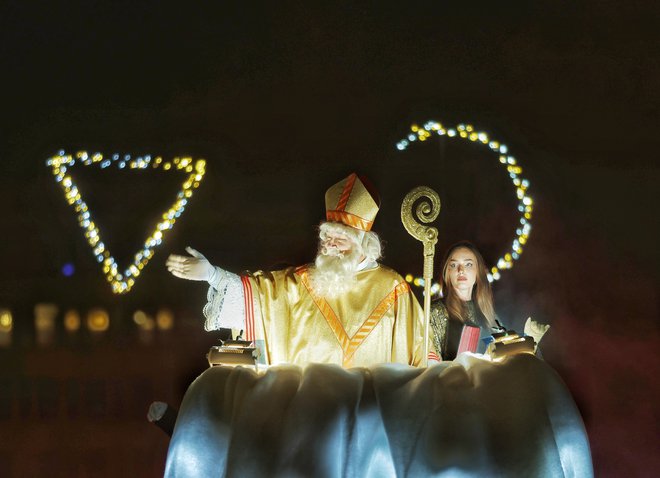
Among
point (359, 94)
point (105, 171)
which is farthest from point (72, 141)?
point (359, 94)

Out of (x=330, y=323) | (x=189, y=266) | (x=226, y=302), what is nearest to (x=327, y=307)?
(x=330, y=323)

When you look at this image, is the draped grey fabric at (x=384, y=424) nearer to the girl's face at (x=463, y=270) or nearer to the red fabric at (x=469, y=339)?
the red fabric at (x=469, y=339)

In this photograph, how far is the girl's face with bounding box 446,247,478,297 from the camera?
4.27 meters

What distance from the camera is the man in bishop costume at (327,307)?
12.7 ft

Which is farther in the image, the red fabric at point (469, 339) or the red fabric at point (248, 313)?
the red fabric at point (469, 339)

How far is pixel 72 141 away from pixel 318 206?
1.42 meters

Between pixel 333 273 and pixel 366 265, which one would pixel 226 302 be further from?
pixel 366 265

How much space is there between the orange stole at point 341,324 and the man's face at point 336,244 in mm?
146

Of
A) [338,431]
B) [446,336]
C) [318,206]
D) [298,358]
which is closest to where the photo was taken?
[338,431]

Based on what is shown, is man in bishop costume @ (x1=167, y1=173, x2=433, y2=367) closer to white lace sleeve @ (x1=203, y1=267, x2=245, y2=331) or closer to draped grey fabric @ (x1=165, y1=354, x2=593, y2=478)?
white lace sleeve @ (x1=203, y1=267, x2=245, y2=331)

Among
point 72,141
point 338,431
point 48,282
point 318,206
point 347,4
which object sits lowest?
point 338,431

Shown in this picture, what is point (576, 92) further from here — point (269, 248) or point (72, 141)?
point (72, 141)

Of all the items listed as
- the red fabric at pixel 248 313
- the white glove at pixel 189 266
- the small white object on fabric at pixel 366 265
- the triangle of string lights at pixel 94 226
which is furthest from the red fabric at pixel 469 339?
the triangle of string lights at pixel 94 226

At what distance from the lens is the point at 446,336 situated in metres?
4.29
